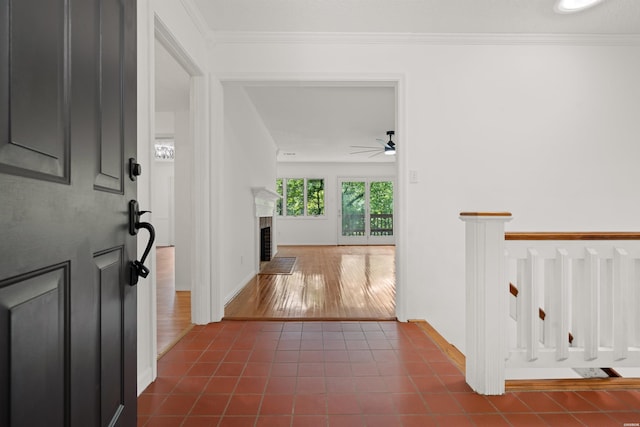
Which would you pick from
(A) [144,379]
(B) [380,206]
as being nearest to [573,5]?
(A) [144,379]

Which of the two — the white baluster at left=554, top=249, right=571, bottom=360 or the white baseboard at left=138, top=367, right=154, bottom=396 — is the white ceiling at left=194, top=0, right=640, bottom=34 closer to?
the white baluster at left=554, top=249, right=571, bottom=360

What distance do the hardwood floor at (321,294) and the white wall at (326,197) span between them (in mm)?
4160

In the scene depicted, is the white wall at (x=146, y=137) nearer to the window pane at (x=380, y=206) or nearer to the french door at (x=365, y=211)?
the french door at (x=365, y=211)

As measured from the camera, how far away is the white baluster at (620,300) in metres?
1.97

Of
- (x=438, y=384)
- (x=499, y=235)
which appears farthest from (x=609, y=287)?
(x=438, y=384)

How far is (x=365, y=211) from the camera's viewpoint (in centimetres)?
1097

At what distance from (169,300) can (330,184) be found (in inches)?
293

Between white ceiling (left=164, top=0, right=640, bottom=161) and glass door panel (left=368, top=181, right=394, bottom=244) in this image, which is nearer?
white ceiling (left=164, top=0, right=640, bottom=161)

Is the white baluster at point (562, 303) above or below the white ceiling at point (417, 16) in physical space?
below

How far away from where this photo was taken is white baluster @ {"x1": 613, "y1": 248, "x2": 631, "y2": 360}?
197 centimetres

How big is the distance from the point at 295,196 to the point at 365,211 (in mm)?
2194

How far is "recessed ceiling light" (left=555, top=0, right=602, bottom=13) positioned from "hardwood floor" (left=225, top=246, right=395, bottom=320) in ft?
9.20

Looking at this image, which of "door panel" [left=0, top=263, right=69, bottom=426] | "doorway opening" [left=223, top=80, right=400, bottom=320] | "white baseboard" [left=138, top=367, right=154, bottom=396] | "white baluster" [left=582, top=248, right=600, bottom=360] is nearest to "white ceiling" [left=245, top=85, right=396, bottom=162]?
"doorway opening" [left=223, top=80, right=400, bottom=320]

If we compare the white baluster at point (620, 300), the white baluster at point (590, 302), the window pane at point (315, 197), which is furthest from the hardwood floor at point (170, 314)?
the window pane at point (315, 197)
